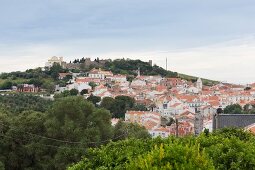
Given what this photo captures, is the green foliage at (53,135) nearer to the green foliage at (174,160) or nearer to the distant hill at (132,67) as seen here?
the green foliage at (174,160)

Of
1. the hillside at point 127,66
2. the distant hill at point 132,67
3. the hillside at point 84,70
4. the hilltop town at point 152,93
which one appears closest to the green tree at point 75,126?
the hilltop town at point 152,93

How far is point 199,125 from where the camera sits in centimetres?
6053

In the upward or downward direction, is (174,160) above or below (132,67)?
below

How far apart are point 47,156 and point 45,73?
89.1 metres

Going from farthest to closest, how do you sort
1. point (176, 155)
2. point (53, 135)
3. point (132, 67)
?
point (132, 67) < point (53, 135) < point (176, 155)

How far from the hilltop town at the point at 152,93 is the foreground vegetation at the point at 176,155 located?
156ft

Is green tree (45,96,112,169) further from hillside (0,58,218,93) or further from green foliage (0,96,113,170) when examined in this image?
hillside (0,58,218,93)

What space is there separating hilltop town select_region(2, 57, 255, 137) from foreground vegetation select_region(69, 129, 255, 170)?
47603mm

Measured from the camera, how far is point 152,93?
344 feet

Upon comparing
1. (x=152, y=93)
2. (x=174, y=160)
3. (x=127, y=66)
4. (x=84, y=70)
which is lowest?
(x=152, y=93)

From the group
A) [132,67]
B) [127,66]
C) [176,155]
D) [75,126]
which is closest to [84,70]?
[127,66]

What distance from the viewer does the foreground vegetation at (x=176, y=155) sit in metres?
4.95

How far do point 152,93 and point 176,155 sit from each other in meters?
99.8

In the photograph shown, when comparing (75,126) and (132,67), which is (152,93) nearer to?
(132,67)
